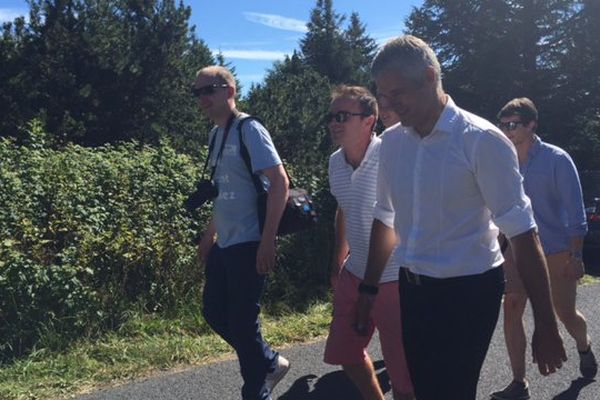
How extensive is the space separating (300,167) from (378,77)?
5.92 m

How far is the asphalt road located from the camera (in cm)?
448

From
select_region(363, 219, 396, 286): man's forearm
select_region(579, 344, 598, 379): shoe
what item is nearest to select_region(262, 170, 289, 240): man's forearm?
select_region(363, 219, 396, 286): man's forearm

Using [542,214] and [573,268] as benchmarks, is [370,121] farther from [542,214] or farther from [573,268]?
[573,268]

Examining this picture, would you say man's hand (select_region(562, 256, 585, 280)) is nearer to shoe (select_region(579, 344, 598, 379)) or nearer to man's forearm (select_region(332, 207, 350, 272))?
shoe (select_region(579, 344, 598, 379))

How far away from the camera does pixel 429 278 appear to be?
2568 millimetres

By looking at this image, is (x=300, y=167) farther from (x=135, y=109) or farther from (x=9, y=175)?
(x=135, y=109)

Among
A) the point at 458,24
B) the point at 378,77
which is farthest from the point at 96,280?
the point at 458,24

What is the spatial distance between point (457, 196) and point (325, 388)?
2.56 meters

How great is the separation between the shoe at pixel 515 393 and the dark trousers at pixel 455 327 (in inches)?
77.4

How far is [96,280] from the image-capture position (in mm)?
6016

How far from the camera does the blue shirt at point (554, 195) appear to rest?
4.43m

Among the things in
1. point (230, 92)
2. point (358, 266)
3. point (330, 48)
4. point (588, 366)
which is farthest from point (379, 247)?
point (330, 48)

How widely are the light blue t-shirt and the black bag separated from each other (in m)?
0.03

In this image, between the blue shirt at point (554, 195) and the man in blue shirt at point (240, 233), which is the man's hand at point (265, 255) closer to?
the man in blue shirt at point (240, 233)
